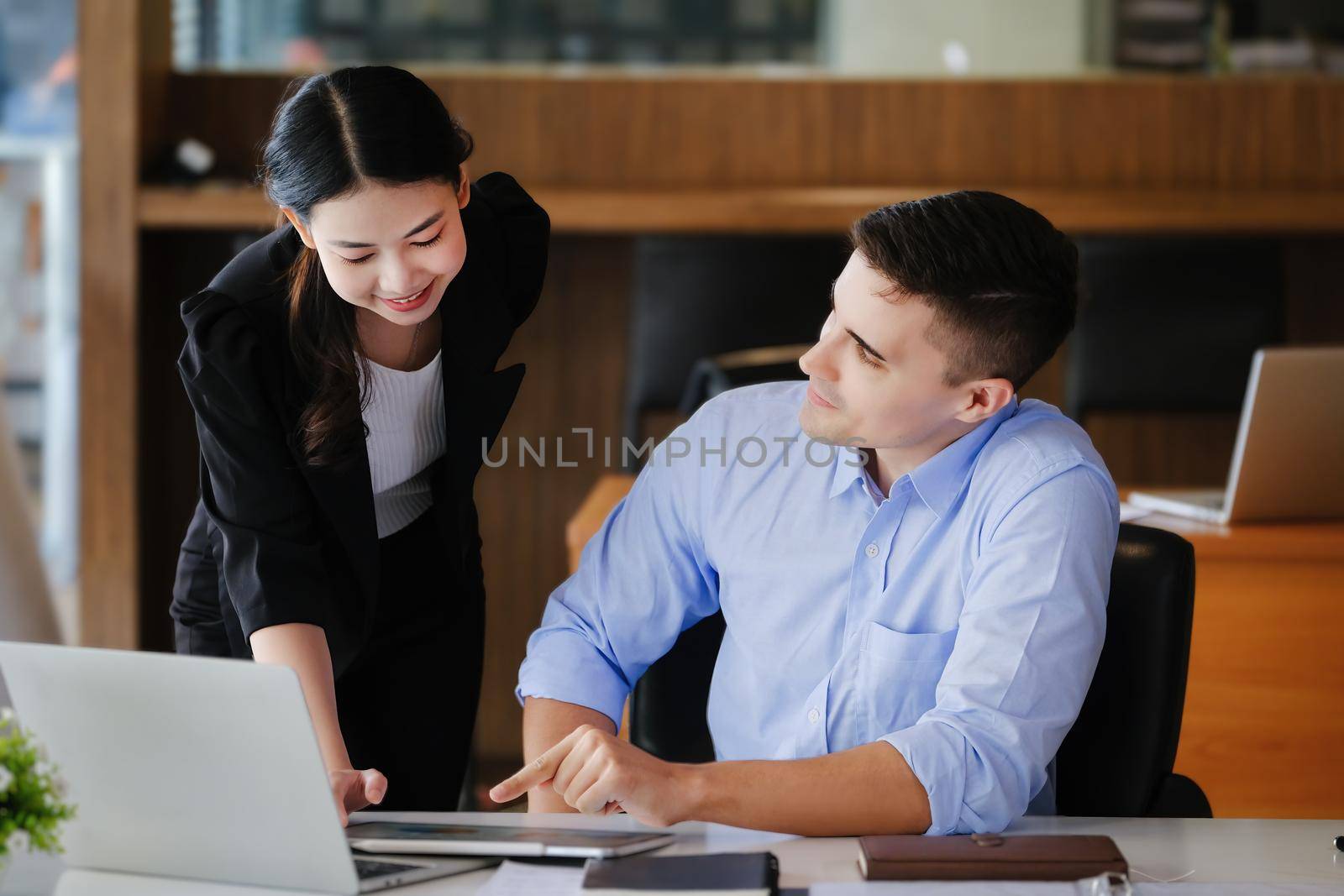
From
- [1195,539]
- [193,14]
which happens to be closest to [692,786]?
[1195,539]

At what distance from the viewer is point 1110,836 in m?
1.01

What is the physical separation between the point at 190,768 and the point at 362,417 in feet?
1.62

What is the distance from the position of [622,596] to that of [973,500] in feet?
1.15

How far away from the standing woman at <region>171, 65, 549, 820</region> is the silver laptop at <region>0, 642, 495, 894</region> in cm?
11

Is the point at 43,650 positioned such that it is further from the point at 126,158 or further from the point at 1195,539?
the point at 126,158

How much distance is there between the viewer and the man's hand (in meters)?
0.97

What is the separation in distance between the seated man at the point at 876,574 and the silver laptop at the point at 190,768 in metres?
0.17

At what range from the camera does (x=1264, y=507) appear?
192cm

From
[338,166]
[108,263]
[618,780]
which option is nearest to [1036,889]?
[618,780]

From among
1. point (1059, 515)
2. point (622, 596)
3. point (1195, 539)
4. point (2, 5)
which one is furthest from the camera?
point (2, 5)

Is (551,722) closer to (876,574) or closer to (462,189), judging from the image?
(876,574)

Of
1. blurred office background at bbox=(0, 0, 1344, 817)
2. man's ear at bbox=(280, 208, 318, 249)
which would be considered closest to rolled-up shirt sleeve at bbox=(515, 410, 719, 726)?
man's ear at bbox=(280, 208, 318, 249)

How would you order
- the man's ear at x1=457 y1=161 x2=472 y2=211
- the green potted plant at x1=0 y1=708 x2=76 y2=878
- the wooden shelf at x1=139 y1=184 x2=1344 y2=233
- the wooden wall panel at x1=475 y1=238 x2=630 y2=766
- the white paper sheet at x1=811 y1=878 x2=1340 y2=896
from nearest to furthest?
the green potted plant at x1=0 y1=708 x2=76 y2=878, the white paper sheet at x1=811 y1=878 x2=1340 y2=896, the man's ear at x1=457 y1=161 x2=472 y2=211, the wooden shelf at x1=139 y1=184 x2=1344 y2=233, the wooden wall panel at x1=475 y1=238 x2=630 y2=766

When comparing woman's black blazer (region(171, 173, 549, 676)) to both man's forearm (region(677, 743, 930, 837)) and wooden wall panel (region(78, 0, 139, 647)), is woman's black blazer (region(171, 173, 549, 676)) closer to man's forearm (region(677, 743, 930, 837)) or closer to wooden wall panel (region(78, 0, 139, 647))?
man's forearm (region(677, 743, 930, 837))
